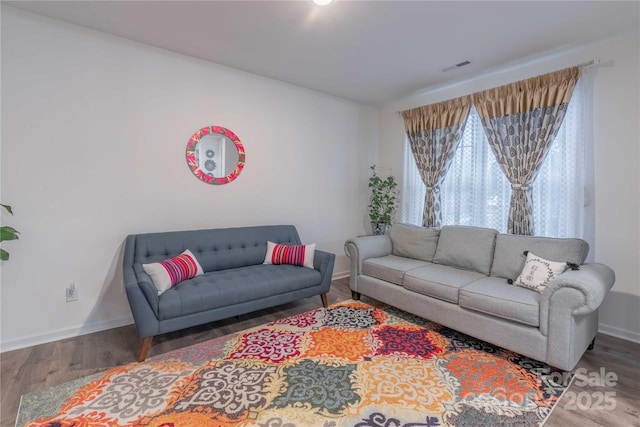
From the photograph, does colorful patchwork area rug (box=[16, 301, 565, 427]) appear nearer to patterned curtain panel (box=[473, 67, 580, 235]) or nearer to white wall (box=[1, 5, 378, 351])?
white wall (box=[1, 5, 378, 351])

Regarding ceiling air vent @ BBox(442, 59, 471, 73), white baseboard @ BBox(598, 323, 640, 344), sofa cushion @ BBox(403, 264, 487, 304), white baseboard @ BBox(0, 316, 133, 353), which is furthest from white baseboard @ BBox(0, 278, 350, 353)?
white baseboard @ BBox(598, 323, 640, 344)

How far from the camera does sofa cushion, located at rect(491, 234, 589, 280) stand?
2.51 metres

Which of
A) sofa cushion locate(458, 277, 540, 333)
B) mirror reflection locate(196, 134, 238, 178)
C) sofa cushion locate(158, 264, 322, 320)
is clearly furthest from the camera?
mirror reflection locate(196, 134, 238, 178)

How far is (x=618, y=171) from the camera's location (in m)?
2.64

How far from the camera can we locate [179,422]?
1.63 meters

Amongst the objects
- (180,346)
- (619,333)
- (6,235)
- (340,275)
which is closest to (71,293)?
(6,235)

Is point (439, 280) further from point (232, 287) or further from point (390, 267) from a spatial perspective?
point (232, 287)

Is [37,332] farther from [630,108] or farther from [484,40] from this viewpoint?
[630,108]

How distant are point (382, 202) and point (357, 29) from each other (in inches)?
97.5

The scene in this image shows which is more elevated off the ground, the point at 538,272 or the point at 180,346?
the point at 538,272

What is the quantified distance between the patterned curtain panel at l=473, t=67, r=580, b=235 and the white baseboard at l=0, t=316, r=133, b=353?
4055 millimetres

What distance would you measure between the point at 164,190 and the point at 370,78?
2657 mm

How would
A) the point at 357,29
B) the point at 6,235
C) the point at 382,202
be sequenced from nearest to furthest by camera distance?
the point at 6,235 → the point at 357,29 → the point at 382,202

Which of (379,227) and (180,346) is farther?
(379,227)
